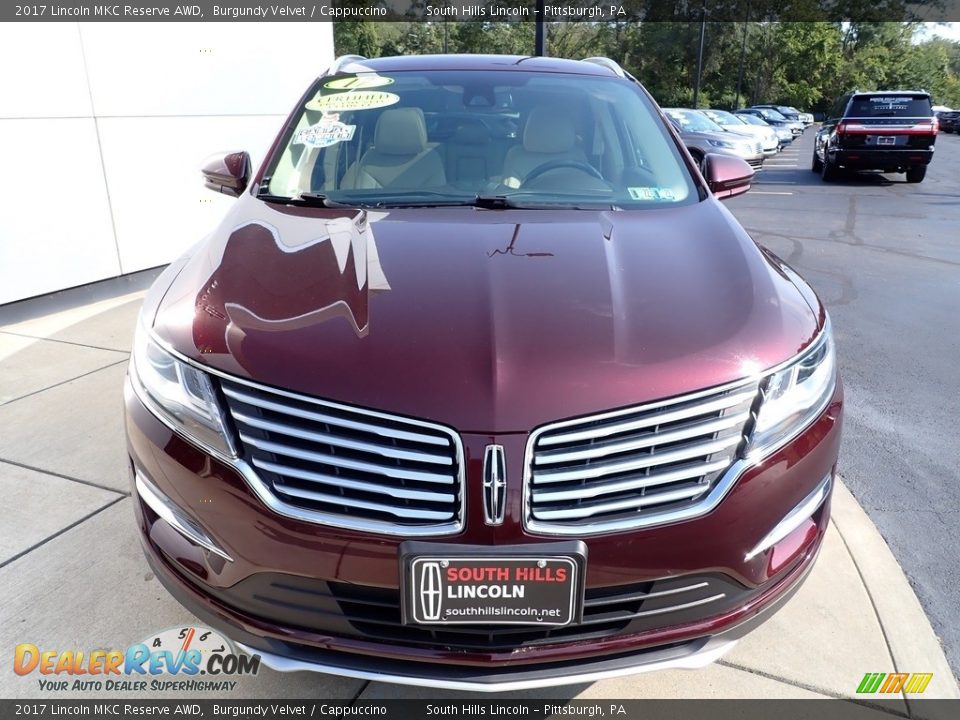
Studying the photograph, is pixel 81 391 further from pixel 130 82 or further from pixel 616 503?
pixel 616 503

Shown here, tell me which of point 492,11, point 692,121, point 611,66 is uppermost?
point 492,11

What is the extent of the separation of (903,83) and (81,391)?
79.1 metres

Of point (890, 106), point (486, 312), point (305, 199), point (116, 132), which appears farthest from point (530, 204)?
point (890, 106)

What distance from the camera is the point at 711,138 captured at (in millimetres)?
16047

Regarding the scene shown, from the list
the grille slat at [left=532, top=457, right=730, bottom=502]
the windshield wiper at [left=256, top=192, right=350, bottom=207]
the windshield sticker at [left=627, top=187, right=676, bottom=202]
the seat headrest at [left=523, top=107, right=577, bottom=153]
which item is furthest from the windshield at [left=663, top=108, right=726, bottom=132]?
the grille slat at [left=532, top=457, right=730, bottom=502]

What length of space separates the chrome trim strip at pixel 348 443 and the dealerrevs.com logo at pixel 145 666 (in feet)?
2.73

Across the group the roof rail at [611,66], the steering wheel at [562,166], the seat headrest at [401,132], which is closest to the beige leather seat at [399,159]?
the seat headrest at [401,132]

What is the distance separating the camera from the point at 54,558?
2.69m

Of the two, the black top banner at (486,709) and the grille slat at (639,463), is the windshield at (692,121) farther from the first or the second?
the grille slat at (639,463)

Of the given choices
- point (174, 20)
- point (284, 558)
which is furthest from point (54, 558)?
point (174, 20)

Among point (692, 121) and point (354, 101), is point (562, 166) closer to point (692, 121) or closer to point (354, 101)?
point (354, 101)

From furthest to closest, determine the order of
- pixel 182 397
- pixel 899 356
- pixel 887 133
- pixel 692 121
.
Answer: pixel 692 121, pixel 887 133, pixel 899 356, pixel 182 397

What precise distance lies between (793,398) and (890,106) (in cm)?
1582

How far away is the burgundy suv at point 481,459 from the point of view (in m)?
1.61
